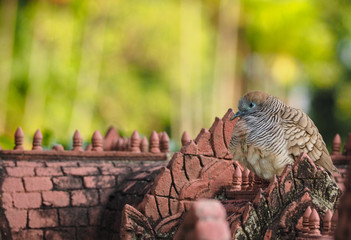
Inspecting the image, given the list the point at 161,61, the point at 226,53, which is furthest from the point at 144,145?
the point at 226,53

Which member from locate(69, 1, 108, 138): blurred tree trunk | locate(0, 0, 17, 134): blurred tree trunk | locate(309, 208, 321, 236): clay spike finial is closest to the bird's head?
locate(309, 208, 321, 236): clay spike finial

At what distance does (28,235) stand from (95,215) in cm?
64

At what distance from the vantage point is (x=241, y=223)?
425 cm

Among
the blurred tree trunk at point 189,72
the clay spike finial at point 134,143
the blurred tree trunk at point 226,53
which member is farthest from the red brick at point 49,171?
the blurred tree trunk at point 226,53

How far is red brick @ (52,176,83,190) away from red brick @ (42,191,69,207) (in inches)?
2.3

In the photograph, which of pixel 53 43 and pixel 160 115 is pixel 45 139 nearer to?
pixel 53 43

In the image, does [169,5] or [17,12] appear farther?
[169,5]

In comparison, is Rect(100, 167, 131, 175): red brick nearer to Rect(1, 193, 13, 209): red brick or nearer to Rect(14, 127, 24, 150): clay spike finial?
Rect(14, 127, 24, 150): clay spike finial

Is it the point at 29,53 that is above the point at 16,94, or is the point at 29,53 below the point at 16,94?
above

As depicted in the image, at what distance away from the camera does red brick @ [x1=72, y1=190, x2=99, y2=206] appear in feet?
19.0

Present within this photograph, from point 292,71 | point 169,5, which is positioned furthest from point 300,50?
point 169,5

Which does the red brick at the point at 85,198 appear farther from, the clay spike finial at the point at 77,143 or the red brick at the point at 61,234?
the clay spike finial at the point at 77,143

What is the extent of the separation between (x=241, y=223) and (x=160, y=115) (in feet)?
46.0

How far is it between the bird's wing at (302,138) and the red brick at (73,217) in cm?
202
